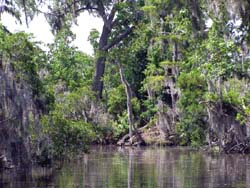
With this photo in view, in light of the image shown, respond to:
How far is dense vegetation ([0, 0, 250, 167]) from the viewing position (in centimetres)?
2138

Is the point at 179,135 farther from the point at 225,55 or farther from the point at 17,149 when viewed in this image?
the point at 17,149

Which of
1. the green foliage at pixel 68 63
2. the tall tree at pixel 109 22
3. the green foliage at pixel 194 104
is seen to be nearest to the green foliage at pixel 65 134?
the green foliage at pixel 194 104

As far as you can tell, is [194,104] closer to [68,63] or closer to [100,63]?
[100,63]

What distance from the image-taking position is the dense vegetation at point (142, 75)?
2138 cm

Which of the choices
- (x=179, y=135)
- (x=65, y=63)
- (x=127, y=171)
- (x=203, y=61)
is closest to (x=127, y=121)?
(x=179, y=135)

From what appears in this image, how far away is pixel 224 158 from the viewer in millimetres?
28453

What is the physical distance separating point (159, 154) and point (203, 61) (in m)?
5.17

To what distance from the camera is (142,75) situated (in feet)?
151

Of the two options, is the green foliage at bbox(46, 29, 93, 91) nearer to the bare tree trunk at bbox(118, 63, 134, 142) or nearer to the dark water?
the bare tree trunk at bbox(118, 63, 134, 142)

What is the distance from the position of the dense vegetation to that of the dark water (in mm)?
1069

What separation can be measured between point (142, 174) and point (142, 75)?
24.5m

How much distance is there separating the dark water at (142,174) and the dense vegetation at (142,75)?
1.07 metres

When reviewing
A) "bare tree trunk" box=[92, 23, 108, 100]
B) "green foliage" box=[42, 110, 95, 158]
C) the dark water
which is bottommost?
the dark water

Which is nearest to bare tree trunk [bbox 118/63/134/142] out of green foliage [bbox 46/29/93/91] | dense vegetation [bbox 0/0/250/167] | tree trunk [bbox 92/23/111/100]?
dense vegetation [bbox 0/0/250/167]
